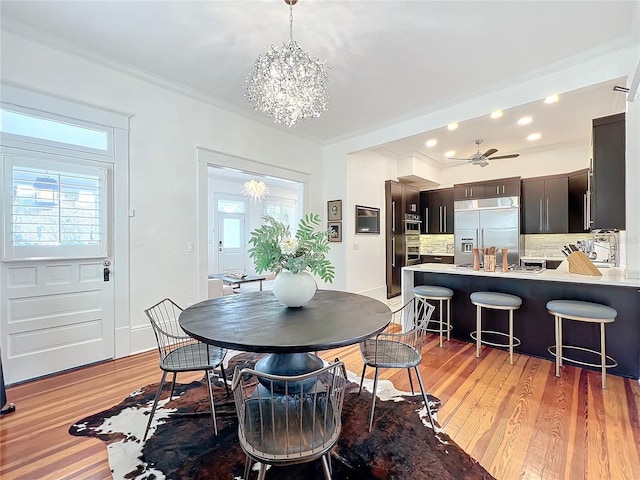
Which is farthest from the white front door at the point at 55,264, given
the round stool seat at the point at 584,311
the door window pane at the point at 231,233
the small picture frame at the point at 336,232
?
the door window pane at the point at 231,233

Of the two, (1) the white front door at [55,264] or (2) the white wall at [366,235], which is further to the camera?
(2) the white wall at [366,235]

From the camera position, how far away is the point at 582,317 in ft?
8.20

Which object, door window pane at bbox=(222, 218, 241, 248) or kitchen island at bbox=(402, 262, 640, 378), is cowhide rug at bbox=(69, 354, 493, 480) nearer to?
kitchen island at bbox=(402, 262, 640, 378)

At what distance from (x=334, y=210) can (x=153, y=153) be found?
9.47 feet

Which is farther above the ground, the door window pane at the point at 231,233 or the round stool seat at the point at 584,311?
the door window pane at the point at 231,233

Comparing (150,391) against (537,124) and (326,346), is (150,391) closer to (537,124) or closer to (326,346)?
(326,346)

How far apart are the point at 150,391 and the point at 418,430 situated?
2034 millimetres

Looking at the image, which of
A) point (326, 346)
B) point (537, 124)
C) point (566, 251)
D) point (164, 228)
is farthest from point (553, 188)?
point (164, 228)

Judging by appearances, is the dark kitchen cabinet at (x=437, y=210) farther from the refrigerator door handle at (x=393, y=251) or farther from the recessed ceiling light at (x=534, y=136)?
the recessed ceiling light at (x=534, y=136)

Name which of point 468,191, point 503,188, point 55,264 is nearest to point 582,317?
point 503,188

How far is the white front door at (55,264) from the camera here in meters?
2.47

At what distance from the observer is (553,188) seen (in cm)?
544

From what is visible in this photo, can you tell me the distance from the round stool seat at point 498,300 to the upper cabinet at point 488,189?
11.6 feet

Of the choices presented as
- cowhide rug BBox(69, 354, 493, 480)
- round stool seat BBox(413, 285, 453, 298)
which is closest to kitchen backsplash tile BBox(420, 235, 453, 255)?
round stool seat BBox(413, 285, 453, 298)
